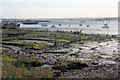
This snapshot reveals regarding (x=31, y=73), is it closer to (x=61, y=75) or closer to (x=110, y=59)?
(x=61, y=75)

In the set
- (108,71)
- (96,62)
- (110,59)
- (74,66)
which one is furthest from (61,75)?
(110,59)

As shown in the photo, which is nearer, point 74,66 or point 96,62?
point 74,66

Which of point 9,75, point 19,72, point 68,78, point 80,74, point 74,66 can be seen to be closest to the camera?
point 9,75

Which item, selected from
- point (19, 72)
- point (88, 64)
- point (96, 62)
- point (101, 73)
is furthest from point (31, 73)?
point (96, 62)

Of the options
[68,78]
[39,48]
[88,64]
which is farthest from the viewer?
[39,48]

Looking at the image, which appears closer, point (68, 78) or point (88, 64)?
point (68, 78)

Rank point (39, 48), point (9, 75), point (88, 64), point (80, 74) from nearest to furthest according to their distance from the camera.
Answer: point (9, 75) → point (80, 74) → point (88, 64) → point (39, 48)

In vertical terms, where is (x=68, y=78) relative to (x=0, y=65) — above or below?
below

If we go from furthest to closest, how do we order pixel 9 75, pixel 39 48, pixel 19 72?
pixel 39 48 < pixel 19 72 < pixel 9 75

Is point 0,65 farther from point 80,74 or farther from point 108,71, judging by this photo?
point 108,71

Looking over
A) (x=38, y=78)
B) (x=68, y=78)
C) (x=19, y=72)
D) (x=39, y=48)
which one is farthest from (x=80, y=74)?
(x=39, y=48)
